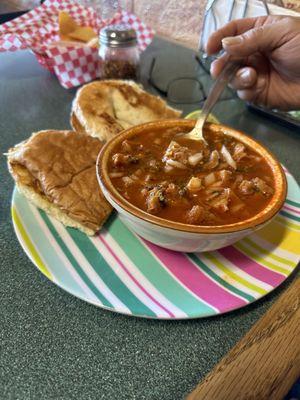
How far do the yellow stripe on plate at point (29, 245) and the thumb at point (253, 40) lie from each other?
113 cm

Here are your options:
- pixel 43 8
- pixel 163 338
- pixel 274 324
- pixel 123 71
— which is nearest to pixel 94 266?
pixel 163 338

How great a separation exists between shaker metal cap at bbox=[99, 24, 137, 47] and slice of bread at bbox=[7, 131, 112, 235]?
83 cm

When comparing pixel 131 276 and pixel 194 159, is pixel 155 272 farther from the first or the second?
pixel 194 159

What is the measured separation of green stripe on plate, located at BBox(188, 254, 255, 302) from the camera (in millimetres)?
899

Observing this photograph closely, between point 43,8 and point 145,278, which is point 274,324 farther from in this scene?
point 43,8

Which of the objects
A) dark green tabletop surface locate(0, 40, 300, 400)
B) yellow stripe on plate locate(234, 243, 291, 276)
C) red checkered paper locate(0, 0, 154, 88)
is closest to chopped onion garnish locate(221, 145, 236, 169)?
yellow stripe on plate locate(234, 243, 291, 276)

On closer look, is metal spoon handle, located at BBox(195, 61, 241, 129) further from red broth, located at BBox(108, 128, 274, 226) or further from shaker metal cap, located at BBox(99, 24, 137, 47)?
shaker metal cap, located at BBox(99, 24, 137, 47)

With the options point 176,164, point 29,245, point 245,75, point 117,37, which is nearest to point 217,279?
point 176,164

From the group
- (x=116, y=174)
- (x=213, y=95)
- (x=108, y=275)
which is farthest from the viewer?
(x=213, y=95)

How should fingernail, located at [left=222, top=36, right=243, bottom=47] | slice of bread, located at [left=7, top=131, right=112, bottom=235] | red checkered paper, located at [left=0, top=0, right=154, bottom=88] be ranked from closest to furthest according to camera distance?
slice of bread, located at [left=7, top=131, right=112, bottom=235], fingernail, located at [left=222, top=36, right=243, bottom=47], red checkered paper, located at [left=0, top=0, right=154, bottom=88]

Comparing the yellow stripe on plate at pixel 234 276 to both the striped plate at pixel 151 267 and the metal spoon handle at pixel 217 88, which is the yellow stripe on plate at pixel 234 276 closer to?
the striped plate at pixel 151 267

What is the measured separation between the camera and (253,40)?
1595 millimetres

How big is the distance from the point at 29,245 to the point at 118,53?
127 cm

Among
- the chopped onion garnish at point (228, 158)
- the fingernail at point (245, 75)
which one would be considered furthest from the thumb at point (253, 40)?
the chopped onion garnish at point (228, 158)
